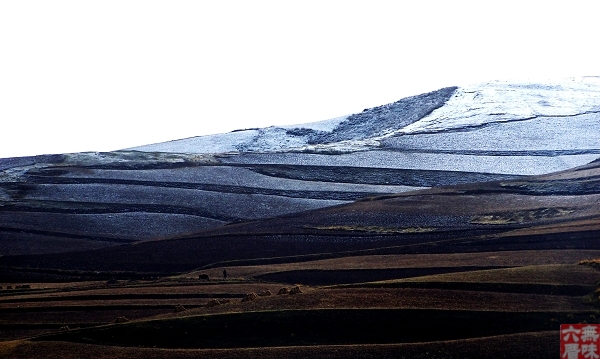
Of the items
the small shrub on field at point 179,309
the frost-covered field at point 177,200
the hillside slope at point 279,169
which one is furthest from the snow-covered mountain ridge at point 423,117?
the small shrub on field at point 179,309

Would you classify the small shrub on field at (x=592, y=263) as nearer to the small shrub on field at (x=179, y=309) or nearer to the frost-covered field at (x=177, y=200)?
the small shrub on field at (x=179, y=309)

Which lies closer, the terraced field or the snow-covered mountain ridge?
the terraced field

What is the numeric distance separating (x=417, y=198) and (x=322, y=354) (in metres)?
44.0

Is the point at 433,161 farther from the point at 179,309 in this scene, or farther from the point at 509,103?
the point at 179,309

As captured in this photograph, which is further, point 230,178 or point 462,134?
point 462,134

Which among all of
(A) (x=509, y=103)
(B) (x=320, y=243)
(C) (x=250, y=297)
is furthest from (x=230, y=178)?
(A) (x=509, y=103)

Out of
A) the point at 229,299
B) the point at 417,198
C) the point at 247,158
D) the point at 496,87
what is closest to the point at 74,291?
the point at 229,299

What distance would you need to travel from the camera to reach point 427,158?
99.5 meters

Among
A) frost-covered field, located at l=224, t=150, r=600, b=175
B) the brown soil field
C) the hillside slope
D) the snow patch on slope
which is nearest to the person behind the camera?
the brown soil field

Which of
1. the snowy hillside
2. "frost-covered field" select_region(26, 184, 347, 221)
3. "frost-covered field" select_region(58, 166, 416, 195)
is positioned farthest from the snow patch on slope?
"frost-covered field" select_region(26, 184, 347, 221)

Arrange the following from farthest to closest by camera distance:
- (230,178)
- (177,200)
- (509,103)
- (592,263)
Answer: (509,103)
(230,178)
(177,200)
(592,263)

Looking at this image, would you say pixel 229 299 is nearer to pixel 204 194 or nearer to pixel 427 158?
pixel 204 194

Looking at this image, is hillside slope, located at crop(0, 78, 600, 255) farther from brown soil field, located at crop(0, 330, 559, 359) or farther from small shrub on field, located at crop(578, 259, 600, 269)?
small shrub on field, located at crop(578, 259, 600, 269)

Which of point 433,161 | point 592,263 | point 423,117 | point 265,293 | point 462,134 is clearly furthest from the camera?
point 423,117
